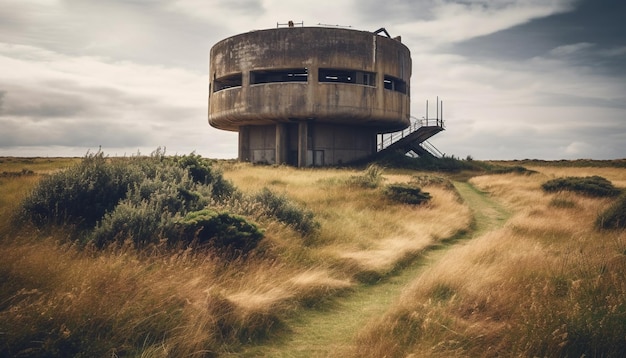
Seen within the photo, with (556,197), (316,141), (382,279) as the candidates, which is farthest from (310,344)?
(316,141)

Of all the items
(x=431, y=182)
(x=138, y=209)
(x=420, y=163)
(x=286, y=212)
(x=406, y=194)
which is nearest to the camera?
(x=138, y=209)

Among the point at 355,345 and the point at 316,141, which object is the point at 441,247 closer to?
the point at 355,345

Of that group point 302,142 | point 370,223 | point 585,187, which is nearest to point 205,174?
point 370,223

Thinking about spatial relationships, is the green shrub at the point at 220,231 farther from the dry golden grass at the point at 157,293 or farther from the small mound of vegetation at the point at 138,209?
the dry golden grass at the point at 157,293

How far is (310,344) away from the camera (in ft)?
16.1

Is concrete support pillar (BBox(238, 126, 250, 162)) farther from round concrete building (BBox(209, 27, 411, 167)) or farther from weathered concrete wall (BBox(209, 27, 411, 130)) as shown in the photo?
weathered concrete wall (BBox(209, 27, 411, 130))

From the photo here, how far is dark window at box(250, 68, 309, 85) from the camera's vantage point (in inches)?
1224

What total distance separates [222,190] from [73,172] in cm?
423

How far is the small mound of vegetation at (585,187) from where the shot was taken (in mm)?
18188

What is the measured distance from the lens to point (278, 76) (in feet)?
105

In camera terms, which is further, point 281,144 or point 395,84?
point 395,84

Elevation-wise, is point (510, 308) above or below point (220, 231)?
below

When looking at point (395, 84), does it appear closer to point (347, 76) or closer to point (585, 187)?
point (347, 76)

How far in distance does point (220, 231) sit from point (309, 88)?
74.6 ft
